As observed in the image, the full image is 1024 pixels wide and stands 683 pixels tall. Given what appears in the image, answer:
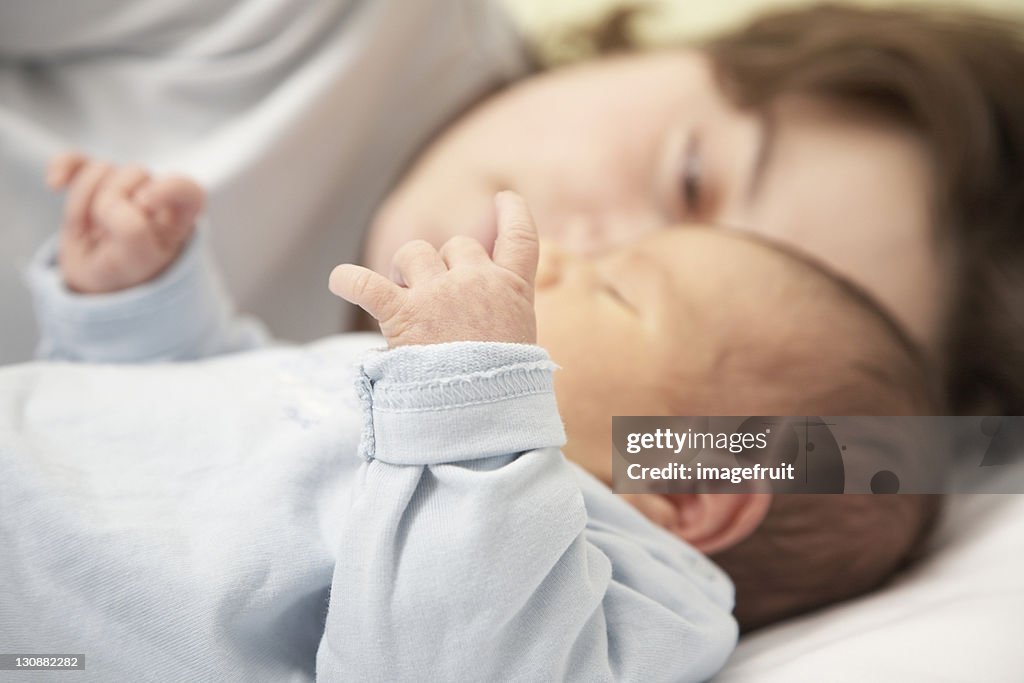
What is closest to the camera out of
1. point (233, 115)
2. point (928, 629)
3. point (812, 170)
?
point (928, 629)

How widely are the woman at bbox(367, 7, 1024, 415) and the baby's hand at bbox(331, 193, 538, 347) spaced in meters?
0.34

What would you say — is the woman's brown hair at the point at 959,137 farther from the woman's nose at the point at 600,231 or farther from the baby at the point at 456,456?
the baby at the point at 456,456

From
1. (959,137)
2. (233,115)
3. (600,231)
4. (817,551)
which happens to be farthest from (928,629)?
(233,115)

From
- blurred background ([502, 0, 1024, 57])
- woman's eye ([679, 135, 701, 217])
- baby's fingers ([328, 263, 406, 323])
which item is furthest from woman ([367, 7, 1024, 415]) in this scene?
blurred background ([502, 0, 1024, 57])

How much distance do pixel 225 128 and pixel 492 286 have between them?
2.31ft

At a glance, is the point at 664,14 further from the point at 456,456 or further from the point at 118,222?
the point at 456,456

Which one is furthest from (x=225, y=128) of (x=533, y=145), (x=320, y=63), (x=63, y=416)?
(x=63, y=416)

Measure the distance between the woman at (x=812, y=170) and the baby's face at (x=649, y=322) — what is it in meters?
0.18

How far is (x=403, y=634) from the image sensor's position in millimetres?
434

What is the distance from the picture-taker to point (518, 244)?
0.46 m

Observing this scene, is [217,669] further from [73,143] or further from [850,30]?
[850,30]

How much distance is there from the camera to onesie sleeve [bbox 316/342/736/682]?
43 centimetres

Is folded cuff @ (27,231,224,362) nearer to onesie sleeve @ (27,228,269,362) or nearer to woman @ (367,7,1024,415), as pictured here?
onesie sleeve @ (27,228,269,362)

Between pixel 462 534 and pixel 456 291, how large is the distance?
0.41 feet
